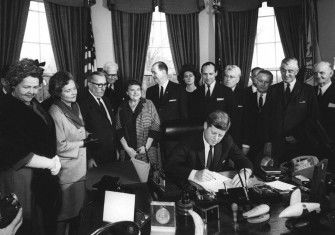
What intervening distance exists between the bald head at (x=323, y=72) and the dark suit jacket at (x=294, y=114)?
0.29 meters

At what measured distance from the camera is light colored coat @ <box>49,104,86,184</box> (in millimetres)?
2787

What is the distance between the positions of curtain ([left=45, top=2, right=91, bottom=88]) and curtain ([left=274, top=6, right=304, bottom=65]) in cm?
357

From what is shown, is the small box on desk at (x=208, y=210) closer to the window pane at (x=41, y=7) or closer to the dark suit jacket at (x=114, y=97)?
the dark suit jacket at (x=114, y=97)

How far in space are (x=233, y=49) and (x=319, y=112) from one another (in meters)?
3.31

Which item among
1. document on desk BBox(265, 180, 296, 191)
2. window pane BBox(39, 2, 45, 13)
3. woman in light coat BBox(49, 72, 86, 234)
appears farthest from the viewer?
window pane BBox(39, 2, 45, 13)

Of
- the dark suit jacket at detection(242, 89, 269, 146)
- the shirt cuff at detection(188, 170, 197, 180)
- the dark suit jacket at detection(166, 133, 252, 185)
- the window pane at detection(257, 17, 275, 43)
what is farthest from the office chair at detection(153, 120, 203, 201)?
the window pane at detection(257, 17, 275, 43)

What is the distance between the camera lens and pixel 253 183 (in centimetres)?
253

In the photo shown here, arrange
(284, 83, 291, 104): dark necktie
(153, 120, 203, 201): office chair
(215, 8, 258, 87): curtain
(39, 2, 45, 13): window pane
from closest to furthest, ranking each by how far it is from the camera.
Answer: (153, 120, 203, 201): office chair → (284, 83, 291, 104): dark necktie → (39, 2, 45, 13): window pane → (215, 8, 258, 87): curtain

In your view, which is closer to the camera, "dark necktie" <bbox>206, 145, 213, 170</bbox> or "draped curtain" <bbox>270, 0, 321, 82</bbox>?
"dark necktie" <bbox>206, 145, 213, 170</bbox>

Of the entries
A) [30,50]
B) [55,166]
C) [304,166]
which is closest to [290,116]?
[304,166]

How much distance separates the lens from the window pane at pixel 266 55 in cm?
709

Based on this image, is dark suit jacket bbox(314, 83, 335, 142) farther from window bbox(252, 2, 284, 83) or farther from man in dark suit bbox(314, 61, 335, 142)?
window bbox(252, 2, 284, 83)

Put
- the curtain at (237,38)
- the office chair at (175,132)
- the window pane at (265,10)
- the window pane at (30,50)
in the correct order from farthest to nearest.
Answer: the window pane at (265,10)
the curtain at (237,38)
the window pane at (30,50)
the office chair at (175,132)

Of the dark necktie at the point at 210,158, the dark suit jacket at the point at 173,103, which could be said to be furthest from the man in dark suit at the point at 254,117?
the dark necktie at the point at 210,158
